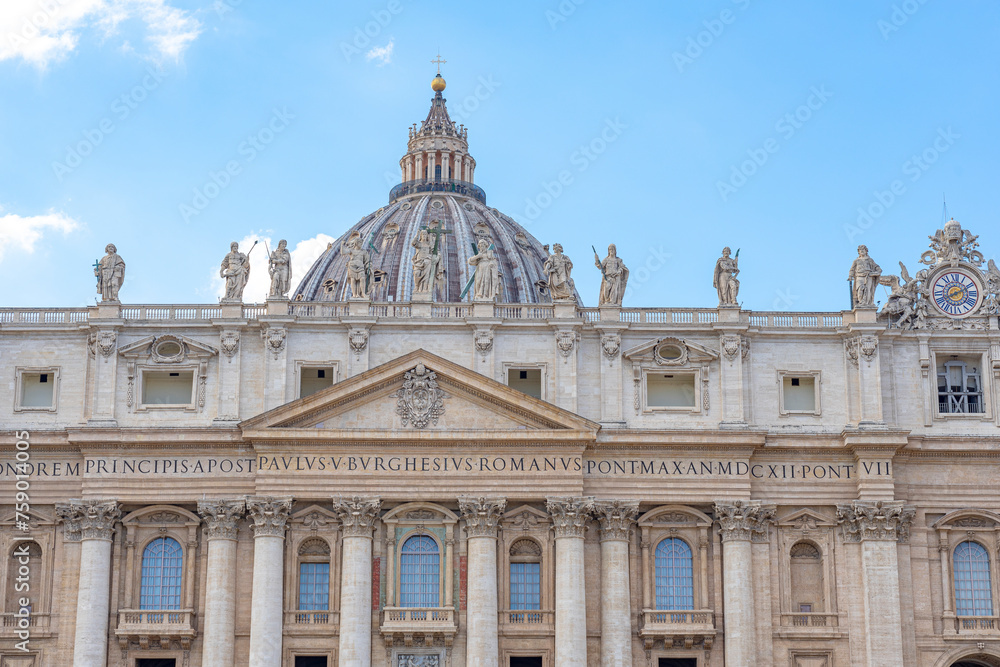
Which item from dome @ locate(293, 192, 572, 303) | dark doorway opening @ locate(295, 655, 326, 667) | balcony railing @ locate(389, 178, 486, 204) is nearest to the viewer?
dark doorway opening @ locate(295, 655, 326, 667)

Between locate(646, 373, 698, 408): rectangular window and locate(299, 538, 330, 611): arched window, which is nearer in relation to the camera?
locate(299, 538, 330, 611): arched window

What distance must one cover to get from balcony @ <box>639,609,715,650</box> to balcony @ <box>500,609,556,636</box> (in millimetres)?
3227

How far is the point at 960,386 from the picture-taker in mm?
60375

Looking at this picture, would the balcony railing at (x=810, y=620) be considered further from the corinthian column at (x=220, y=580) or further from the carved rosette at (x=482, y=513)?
the corinthian column at (x=220, y=580)

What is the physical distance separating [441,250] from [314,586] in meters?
44.5

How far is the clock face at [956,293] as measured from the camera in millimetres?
60500

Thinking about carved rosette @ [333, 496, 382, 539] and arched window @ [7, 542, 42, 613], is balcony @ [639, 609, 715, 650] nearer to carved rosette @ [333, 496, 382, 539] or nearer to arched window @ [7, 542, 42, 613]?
carved rosette @ [333, 496, 382, 539]

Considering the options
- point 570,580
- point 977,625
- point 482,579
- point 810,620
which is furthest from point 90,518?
point 977,625

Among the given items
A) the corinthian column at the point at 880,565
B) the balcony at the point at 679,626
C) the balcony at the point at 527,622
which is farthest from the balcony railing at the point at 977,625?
the balcony at the point at 527,622

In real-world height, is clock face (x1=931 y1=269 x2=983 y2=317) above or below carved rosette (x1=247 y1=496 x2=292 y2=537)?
above

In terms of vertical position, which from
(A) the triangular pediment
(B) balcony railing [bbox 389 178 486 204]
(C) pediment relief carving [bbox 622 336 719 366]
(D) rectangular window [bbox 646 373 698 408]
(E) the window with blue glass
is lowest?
(E) the window with blue glass

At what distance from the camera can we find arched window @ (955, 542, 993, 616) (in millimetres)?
58188

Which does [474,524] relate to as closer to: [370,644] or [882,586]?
[370,644]

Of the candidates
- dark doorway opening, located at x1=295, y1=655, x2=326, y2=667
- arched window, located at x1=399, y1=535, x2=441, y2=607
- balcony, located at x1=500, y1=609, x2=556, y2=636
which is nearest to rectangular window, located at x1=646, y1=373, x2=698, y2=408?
balcony, located at x1=500, y1=609, x2=556, y2=636
